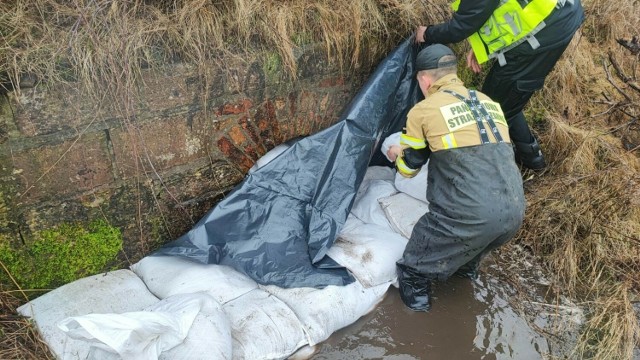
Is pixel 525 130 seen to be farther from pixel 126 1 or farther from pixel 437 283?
pixel 126 1

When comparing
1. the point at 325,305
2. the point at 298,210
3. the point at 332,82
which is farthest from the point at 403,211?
the point at 332,82

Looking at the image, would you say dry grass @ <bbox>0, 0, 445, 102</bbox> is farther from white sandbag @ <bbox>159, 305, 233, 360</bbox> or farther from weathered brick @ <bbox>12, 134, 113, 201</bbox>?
white sandbag @ <bbox>159, 305, 233, 360</bbox>

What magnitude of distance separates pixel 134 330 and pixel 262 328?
599mm

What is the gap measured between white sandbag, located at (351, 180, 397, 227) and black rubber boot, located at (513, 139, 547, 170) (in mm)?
977

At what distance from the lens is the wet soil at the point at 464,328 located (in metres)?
2.38

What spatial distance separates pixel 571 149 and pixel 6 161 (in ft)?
11.0

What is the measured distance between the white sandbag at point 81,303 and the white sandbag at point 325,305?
1.99ft

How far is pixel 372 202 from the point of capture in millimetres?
2910

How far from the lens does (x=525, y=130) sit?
131 inches

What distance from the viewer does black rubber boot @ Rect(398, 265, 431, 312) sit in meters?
2.57

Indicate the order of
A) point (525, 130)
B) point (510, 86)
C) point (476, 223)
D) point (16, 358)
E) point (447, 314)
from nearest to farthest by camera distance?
point (16, 358), point (476, 223), point (447, 314), point (510, 86), point (525, 130)

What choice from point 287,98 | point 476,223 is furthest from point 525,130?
point 287,98

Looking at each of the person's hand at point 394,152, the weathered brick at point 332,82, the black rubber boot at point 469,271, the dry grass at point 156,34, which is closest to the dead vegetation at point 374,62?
the dry grass at point 156,34

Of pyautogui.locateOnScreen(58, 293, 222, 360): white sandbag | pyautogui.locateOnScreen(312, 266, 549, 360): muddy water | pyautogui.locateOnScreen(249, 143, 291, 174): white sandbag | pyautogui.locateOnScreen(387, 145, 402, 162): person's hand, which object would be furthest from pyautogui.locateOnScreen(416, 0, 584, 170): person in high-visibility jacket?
pyautogui.locateOnScreen(58, 293, 222, 360): white sandbag
